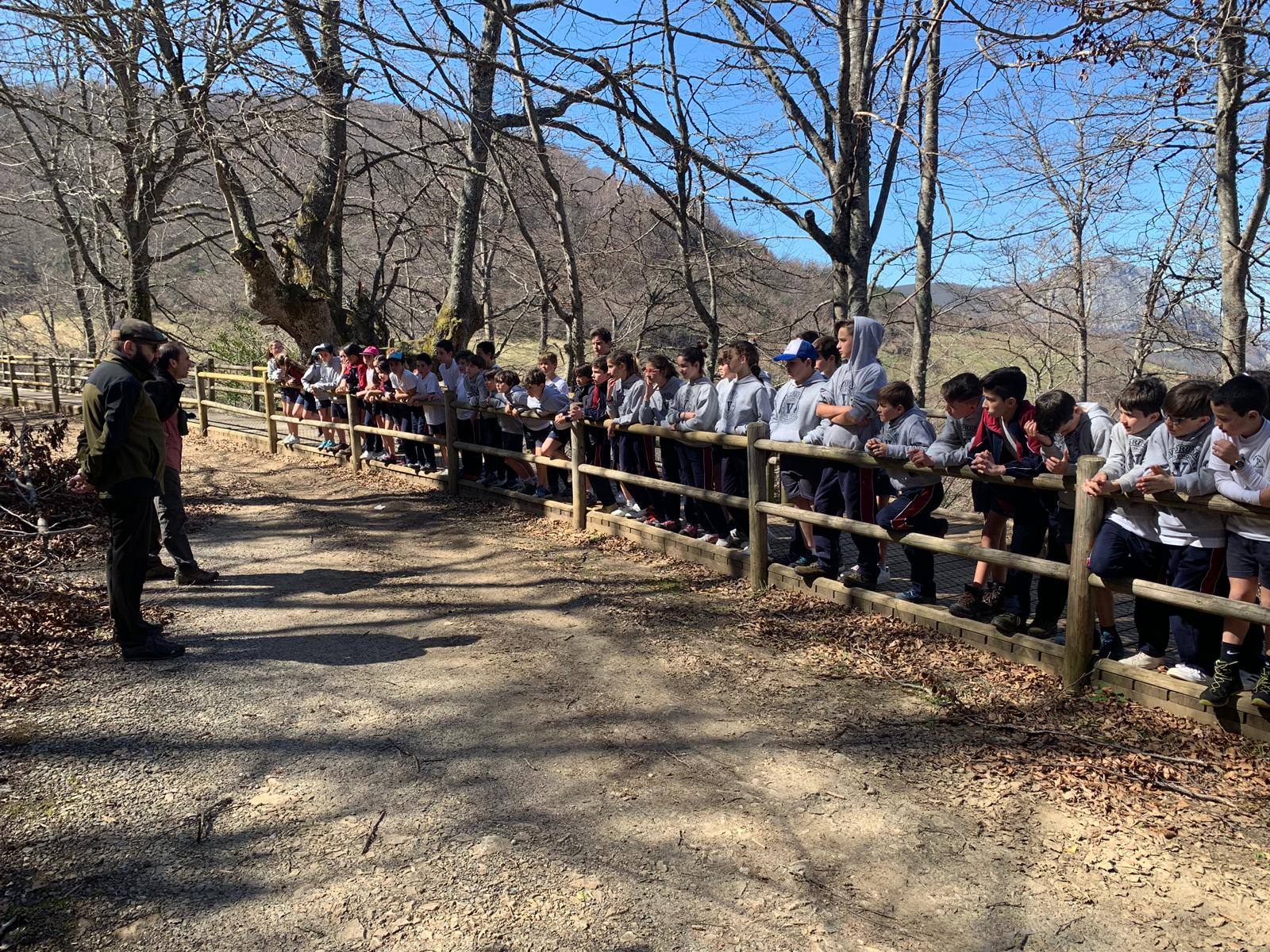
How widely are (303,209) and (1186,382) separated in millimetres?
13586

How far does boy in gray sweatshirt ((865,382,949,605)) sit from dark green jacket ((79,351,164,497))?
419 centimetres

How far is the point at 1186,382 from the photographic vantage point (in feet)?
12.2

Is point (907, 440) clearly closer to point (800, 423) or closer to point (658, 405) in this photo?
point (800, 423)

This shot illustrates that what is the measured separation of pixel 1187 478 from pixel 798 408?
117 inches

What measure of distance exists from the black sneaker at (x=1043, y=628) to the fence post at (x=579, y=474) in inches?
167

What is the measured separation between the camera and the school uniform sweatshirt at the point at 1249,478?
345 cm

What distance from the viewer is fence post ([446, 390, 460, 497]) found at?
954 centimetres

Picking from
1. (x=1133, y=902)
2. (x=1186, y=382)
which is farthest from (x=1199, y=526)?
(x=1133, y=902)

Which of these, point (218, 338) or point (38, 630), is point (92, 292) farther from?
point (38, 630)

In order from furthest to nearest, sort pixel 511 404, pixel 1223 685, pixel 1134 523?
pixel 511 404 < pixel 1134 523 < pixel 1223 685

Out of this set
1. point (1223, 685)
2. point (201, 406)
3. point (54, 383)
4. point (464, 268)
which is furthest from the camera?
point (54, 383)

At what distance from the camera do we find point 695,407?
280 inches

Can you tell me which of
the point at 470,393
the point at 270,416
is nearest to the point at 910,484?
the point at 470,393

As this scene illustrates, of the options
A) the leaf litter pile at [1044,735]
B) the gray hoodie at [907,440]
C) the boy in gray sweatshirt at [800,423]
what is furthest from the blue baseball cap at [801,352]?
the leaf litter pile at [1044,735]
